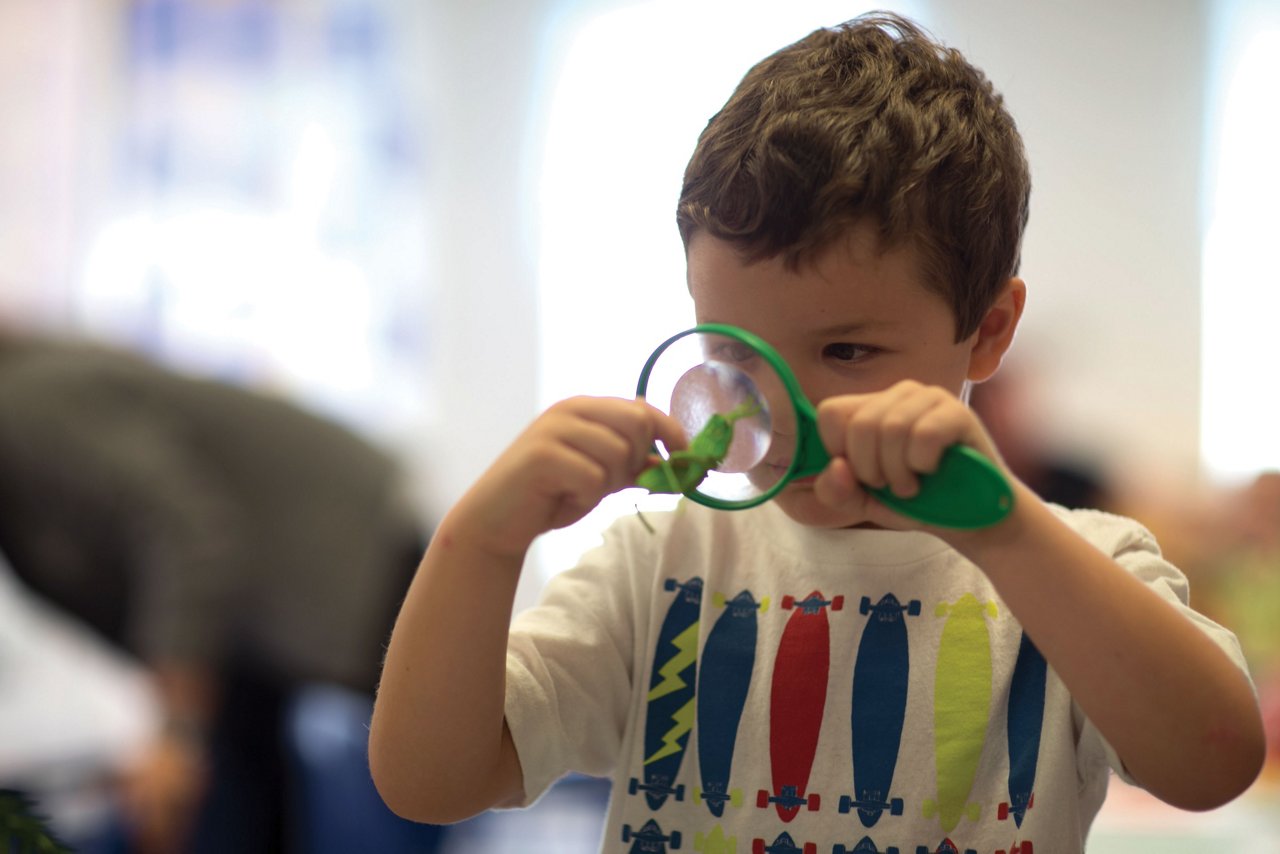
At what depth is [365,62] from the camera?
3.97 m

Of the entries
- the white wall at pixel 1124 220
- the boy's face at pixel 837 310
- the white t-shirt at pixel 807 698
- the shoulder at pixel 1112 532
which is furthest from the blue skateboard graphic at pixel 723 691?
the white wall at pixel 1124 220

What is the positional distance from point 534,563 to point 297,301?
1.11 metres

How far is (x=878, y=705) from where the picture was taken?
83cm

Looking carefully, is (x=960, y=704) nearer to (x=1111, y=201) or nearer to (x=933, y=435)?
(x=933, y=435)

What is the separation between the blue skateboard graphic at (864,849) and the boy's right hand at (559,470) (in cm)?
28

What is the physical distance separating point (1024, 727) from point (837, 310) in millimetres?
297

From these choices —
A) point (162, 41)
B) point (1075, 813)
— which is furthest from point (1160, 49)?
point (1075, 813)

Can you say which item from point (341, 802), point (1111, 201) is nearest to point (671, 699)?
point (341, 802)

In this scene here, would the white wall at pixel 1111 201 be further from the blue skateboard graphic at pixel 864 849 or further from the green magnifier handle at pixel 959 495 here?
the green magnifier handle at pixel 959 495

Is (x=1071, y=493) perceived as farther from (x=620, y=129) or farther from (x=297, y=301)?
(x=297, y=301)

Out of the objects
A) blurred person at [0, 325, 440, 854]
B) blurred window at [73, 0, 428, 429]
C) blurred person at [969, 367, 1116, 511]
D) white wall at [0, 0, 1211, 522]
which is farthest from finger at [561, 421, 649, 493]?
blurred window at [73, 0, 428, 429]

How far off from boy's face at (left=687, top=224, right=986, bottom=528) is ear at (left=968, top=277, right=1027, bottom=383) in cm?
8

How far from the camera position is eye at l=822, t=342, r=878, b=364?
774 millimetres

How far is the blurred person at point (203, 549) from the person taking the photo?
235cm
